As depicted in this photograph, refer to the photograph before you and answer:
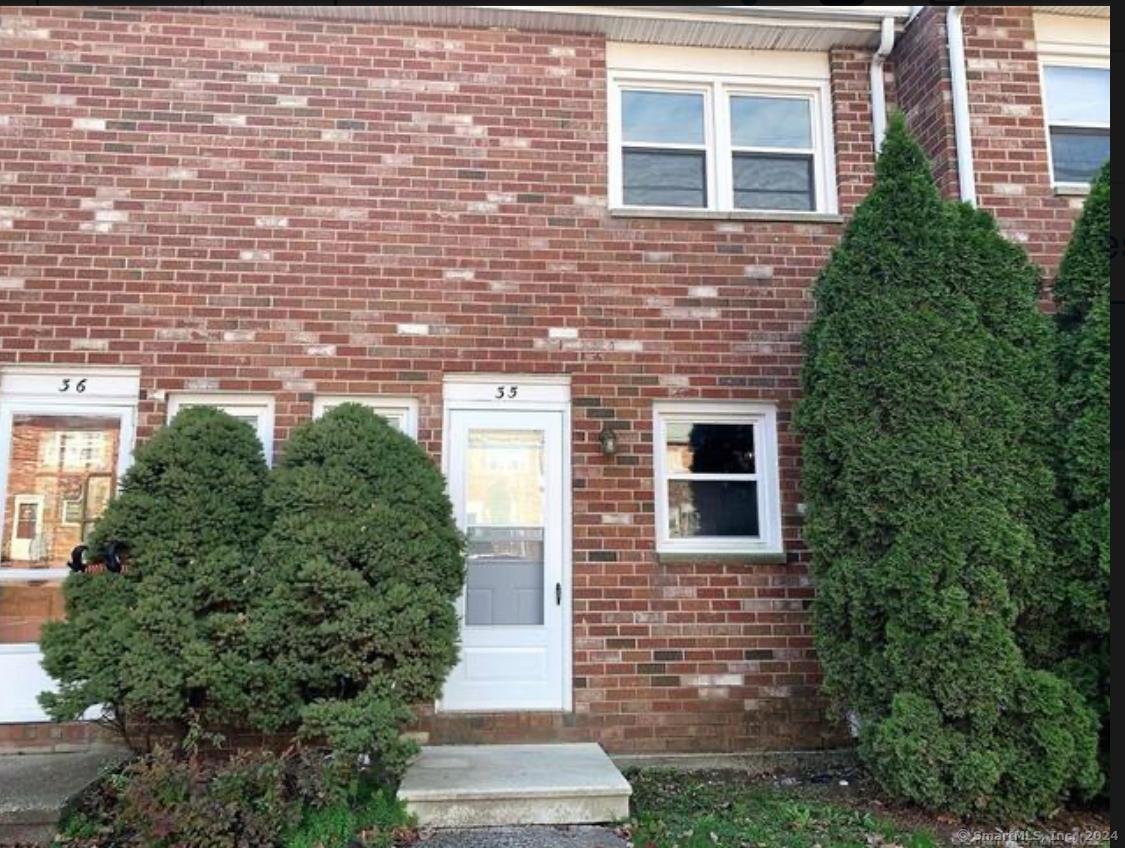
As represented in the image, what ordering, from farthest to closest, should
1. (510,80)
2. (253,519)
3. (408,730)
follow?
(510,80)
(408,730)
(253,519)

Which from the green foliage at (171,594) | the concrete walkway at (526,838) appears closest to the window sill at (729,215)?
the green foliage at (171,594)

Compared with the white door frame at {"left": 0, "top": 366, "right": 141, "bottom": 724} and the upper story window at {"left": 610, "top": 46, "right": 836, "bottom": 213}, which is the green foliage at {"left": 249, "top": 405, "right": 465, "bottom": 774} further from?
the upper story window at {"left": 610, "top": 46, "right": 836, "bottom": 213}

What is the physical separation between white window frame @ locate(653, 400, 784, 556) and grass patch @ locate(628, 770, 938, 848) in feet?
5.19

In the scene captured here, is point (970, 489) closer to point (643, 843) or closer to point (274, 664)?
point (643, 843)

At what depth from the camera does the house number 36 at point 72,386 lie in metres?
5.55

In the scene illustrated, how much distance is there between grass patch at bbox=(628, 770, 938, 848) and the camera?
4180 mm

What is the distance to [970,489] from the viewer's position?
15.1ft

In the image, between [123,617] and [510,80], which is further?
[510,80]

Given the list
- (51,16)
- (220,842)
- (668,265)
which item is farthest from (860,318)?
(51,16)

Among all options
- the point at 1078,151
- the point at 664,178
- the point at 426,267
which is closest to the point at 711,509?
the point at 664,178

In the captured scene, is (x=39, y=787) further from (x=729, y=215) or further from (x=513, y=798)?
(x=729, y=215)

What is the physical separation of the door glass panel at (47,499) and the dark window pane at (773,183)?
16.5 ft

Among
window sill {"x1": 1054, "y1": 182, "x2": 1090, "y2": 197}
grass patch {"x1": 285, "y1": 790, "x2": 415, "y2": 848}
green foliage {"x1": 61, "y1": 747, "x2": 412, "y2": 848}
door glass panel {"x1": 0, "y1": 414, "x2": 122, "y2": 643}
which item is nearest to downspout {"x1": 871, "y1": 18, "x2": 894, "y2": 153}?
window sill {"x1": 1054, "y1": 182, "x2": 1090, "y2": 197}

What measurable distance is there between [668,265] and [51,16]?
16.0 ft
